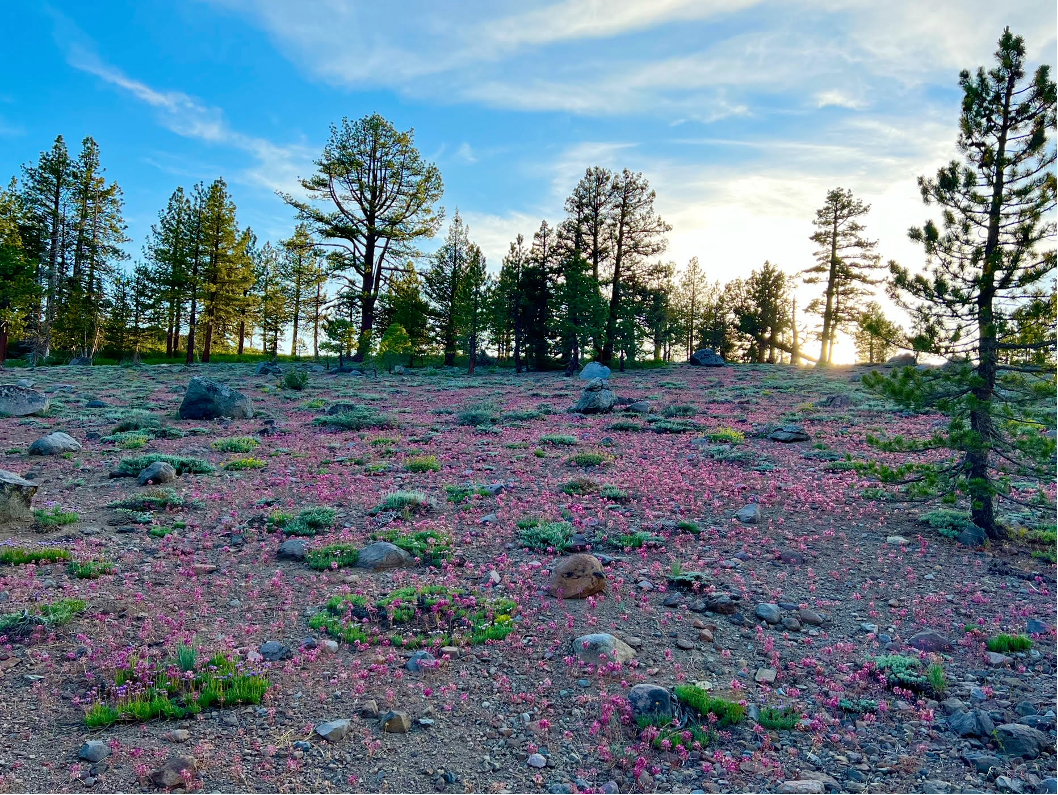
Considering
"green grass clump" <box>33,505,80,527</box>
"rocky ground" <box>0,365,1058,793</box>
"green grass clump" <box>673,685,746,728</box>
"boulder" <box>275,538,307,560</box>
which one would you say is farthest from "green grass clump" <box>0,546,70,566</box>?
"green grass clump" <box>673,685,746,728</box>

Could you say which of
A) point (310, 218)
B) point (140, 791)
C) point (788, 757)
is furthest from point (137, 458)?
point (310, 218)

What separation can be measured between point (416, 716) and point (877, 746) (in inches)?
150

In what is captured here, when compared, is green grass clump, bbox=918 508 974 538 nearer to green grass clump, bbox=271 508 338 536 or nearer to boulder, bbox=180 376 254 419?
green grass clump, bbox=271 508 338 536

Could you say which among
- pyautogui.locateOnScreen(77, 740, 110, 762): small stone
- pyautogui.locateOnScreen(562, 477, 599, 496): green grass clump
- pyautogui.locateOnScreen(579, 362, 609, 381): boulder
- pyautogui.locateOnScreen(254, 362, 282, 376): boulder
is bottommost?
pyautogui.locateOnScreen(77, 740, 110, 762): small stone

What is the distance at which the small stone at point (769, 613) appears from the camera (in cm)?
662

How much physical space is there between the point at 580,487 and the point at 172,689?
7837mm

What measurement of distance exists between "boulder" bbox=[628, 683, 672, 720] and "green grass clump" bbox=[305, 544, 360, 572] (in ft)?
15.6

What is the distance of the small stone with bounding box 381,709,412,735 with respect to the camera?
15.4ft

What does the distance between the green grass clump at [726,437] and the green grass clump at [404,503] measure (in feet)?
30.9

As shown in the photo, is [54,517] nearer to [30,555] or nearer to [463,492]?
[30,555]

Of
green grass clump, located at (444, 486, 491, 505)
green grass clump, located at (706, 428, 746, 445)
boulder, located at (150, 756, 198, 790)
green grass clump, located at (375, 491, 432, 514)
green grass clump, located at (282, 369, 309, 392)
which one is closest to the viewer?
boulder, located at (150, 756, 198, 790)

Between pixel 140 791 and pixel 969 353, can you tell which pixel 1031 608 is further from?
pixel 140 791

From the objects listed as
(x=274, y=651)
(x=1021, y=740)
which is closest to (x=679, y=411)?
(x=1021, y=740)

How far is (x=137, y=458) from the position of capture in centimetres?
1278
